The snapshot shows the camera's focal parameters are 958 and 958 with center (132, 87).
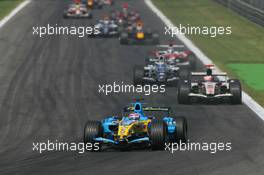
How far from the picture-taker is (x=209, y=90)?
102 feet

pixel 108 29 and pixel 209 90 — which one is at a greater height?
pixel 209 90

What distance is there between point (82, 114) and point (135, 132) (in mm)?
5544

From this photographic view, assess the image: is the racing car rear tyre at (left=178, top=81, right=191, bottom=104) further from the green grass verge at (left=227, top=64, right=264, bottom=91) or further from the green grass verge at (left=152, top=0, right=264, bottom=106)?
the green grass verge at (left=227, top=64, right=264, bottom=91)

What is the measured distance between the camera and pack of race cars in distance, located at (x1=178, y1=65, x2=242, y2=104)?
30.6m

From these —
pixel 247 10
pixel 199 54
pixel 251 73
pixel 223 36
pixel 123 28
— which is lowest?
pixel 223 36

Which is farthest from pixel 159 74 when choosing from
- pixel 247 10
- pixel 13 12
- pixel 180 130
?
pixel 13 12

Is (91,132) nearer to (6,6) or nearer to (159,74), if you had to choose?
(159,74)

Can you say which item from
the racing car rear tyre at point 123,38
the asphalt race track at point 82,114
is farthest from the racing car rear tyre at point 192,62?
the racing car rear tyre at point 123,38

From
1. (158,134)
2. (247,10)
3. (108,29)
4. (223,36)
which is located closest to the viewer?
(158,134)

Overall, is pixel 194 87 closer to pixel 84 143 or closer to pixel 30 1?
pixel 84 143

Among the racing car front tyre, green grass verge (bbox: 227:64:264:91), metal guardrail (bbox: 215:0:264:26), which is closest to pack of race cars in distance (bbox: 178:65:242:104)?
green grass verge (bbox: 227:64:264:91)

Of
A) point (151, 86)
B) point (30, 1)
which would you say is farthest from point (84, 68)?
point (30, 1)

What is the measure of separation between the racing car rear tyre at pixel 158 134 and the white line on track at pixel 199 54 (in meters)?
6.07

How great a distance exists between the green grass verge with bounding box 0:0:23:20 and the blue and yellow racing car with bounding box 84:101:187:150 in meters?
39.3
